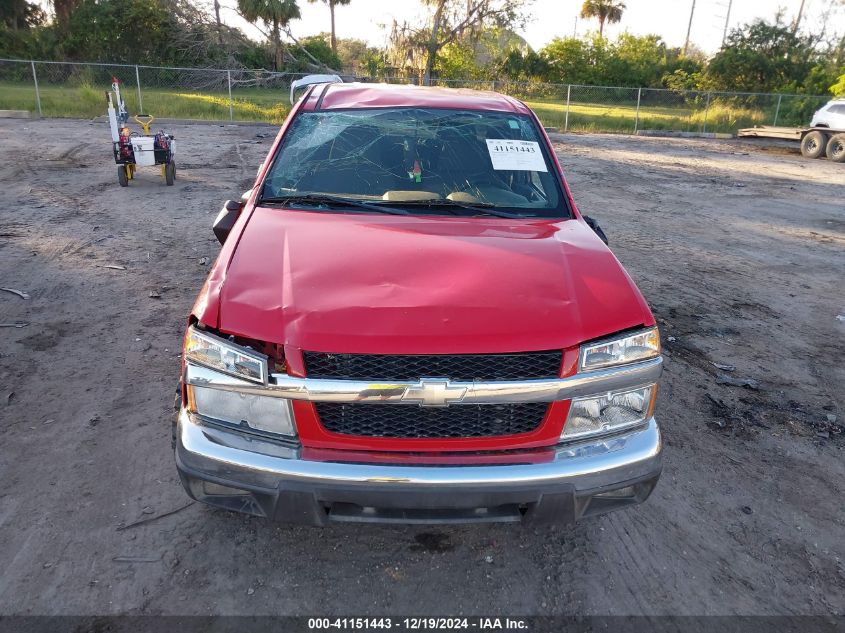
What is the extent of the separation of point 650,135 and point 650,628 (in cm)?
2612

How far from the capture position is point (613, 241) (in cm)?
845

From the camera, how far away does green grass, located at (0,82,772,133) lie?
2198cm

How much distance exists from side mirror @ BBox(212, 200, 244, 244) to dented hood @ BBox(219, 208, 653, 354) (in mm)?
398

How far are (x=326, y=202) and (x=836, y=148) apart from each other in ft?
67.8

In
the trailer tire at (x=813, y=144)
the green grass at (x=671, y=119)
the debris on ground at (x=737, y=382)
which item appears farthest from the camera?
the green grass at (x=671, y=119)

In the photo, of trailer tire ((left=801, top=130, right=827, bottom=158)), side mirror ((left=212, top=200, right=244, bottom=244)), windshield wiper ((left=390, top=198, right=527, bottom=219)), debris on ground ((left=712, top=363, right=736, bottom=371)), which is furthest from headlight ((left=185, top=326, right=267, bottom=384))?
trailer tire ((left=801, top=130, right=827, bottom=158))

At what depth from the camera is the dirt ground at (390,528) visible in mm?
2572

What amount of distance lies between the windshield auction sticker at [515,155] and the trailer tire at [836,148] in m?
19.1

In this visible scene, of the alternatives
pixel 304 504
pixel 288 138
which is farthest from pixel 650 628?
pixel 288 138

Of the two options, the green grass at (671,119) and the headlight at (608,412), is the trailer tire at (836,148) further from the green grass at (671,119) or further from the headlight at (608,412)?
the headlight at (608,412)

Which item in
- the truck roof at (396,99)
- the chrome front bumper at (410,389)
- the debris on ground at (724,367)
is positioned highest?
the truck roof at (396,99)

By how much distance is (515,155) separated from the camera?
3.72m

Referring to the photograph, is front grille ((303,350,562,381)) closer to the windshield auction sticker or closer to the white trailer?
the windshield auction sticker

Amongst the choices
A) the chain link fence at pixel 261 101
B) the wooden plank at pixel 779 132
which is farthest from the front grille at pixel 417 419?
the chain link fence at pixel 261 101
